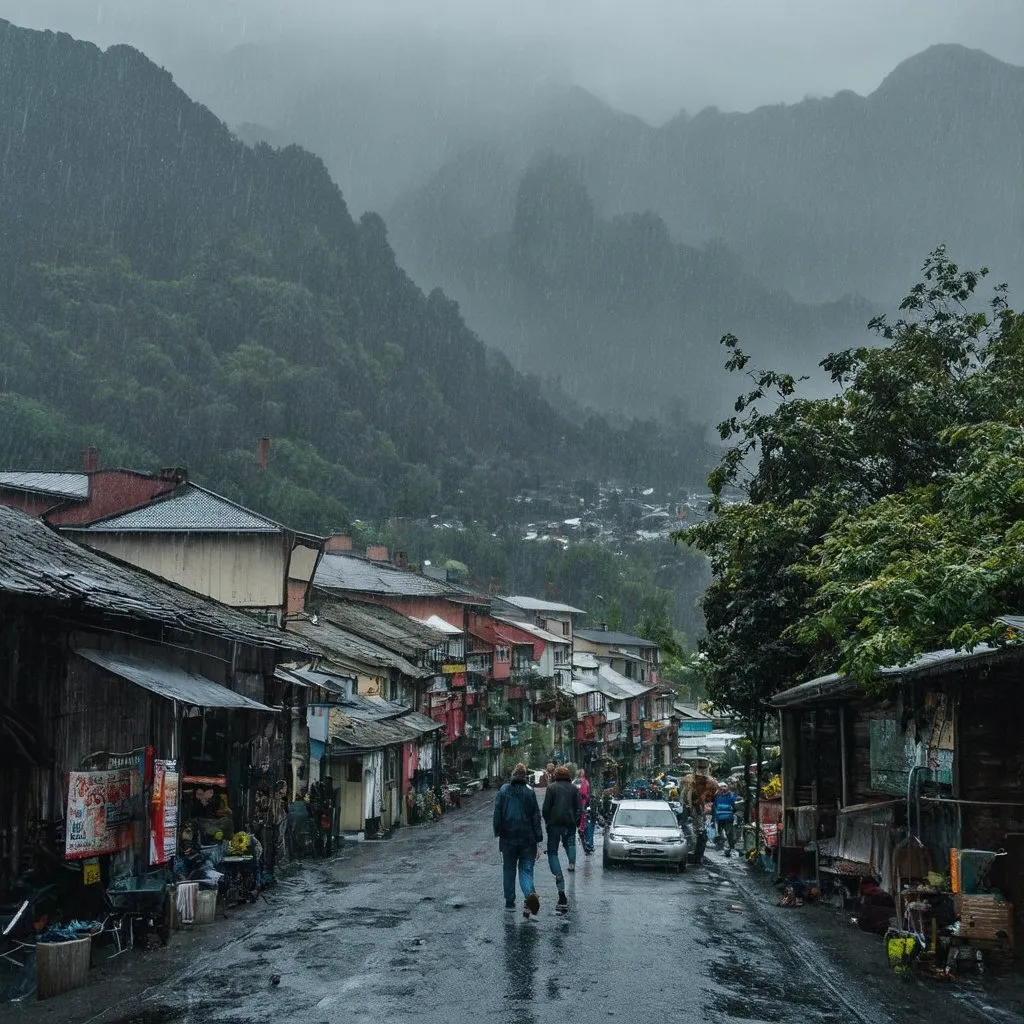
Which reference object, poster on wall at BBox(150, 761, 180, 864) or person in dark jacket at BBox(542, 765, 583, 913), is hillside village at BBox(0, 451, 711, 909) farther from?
person in dark jacket at BBox(542, 765, 583, 913)

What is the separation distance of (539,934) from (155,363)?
135 m

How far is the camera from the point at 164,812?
1446cm

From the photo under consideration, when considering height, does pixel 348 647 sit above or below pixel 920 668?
above

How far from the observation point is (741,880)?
23406 mm

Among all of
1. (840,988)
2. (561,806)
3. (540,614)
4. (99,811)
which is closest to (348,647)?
(561,806)

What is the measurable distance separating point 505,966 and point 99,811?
4883mm

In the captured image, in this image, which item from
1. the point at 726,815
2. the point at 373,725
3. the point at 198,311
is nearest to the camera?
the point at 726,815

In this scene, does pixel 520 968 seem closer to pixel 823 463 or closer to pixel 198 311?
pixel 823 463

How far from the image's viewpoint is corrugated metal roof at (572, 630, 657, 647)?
366 ft

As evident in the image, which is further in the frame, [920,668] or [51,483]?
[51,483]

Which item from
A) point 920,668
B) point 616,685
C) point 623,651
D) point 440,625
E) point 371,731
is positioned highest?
point 623,651

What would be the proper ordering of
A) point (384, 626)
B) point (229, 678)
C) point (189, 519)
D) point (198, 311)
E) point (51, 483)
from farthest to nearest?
1. point (198, 311)
2. point (384, 626)
3. point (51, 483)
4. point (189, 519)
5. point (229, 678)

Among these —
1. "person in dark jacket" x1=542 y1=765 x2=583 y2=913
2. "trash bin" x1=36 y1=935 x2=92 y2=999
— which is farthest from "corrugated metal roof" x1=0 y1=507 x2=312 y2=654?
"person in dark jacket" x1=542 y1=765 x2=583 y2=913

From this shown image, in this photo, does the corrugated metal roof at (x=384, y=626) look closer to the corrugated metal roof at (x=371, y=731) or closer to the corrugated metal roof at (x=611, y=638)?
the corrugated metal roof at (x=371, y=731)
